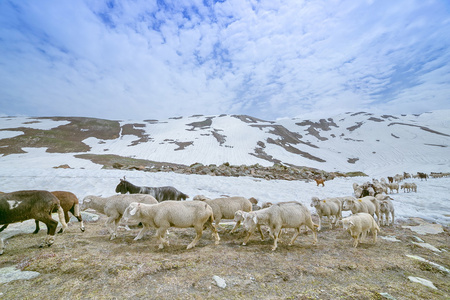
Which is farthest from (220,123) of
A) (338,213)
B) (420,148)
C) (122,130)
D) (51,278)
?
(51,278)

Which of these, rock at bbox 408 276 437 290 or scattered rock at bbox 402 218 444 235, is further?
scattered rock at bbox 402 218 444 235

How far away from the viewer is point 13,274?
190 inches

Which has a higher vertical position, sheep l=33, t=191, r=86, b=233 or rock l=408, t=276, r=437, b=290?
sheep l=33, t=191, r=86, b=233

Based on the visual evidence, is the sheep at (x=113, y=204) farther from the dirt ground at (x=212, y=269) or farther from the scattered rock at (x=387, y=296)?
the scattered rock at (x=387, y=296)

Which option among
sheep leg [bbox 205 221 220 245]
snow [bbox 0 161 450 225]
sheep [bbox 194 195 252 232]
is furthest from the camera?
snow [bbox 0 161 450 225]

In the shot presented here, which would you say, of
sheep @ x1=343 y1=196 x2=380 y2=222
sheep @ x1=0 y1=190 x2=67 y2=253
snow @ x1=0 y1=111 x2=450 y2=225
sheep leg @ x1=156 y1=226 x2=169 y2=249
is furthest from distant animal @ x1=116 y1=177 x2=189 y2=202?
sheep @ x1=343 y1=196 x2=380 y2=222

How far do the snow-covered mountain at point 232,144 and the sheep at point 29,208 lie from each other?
32.8 meters

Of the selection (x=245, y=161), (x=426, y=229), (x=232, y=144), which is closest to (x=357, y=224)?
(x=426, y=229)

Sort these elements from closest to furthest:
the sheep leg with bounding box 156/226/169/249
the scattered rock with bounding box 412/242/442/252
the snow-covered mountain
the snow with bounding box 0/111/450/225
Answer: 1. the sheep leg with bounding box 156/226/169/249
2. the scattered rock with bounding box 412/242/442/252
3. the snow with bounding box 0/111/450/225
4. the snow-covered mountain

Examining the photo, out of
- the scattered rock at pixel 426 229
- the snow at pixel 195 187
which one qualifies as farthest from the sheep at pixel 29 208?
the scattered rock at pixel 426 229

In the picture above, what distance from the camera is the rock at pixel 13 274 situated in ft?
15.3

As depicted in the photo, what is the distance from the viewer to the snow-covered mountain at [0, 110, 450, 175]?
170 feet

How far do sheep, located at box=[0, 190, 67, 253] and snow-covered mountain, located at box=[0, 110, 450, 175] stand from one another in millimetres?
32757

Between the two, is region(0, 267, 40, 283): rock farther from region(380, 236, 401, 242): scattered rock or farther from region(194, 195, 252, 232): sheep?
region(380, 236, 401, 242): scattered rock
